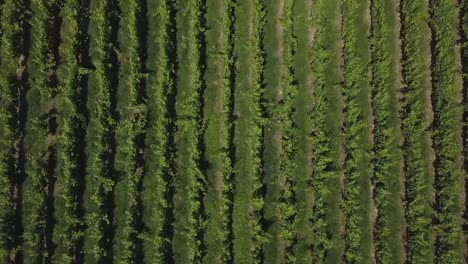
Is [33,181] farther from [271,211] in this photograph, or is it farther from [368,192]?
[368,192]

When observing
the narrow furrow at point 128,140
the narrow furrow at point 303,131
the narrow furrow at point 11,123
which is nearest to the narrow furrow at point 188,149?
the narrow furrow at point 128,140

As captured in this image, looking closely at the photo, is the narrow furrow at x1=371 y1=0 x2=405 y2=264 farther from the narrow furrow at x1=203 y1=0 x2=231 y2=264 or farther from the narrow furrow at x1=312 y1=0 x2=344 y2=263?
the narrow furrow at x1=203 y1=0 x2=231 y2=264

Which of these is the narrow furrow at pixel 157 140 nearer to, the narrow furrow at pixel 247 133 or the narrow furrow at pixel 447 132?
the narrow furrow at pixel 247 133

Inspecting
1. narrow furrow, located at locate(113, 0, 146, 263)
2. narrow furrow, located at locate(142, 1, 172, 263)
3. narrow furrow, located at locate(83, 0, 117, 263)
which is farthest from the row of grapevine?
narrow furrow, located at locate(142, 1, 172, 263)

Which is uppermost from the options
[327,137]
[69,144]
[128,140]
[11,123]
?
[11,123]

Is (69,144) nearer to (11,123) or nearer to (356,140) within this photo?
(11,123)

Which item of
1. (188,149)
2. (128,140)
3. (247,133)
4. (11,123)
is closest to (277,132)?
(247,133)
